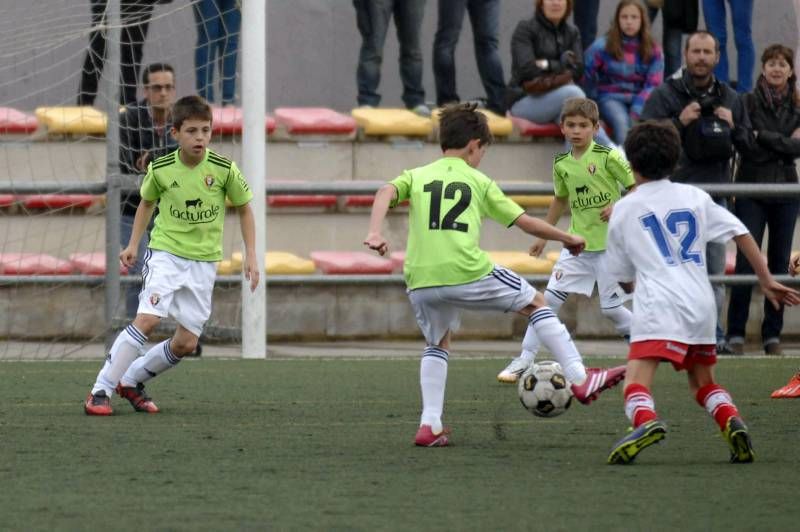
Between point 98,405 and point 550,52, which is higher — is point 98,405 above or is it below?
below

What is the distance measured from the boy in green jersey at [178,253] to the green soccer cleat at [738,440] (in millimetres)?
2675

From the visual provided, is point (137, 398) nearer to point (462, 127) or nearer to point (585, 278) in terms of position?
point (462, 127)

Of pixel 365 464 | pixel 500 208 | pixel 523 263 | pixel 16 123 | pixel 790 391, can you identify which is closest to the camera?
pixel 365 464

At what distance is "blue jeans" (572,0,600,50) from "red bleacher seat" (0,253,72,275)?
4868mm

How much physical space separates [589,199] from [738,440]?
11.5 ft

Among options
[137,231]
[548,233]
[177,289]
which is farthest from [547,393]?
[137,231]

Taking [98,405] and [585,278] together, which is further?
[585,278]

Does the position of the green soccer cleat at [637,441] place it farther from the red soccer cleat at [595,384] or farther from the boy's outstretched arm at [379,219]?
the boy's outstretched arm at [379,219]

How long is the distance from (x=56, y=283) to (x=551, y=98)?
4201 mm

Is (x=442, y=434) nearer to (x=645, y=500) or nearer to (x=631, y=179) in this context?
(x=645, y=500)

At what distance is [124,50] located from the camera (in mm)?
11344

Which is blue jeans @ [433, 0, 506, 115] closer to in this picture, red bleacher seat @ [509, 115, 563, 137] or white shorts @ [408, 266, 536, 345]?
red bleacher seat @ [509, 115, 563, 137]

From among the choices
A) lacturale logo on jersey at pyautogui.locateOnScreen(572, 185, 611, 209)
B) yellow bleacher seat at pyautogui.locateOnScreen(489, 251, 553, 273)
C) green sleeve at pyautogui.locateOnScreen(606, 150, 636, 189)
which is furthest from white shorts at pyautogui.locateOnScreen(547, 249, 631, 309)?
yellow bleacher seat at pyautogui.locateOnScreen(489, 251, 553, 273)

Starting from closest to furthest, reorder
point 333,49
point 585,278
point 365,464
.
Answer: point 365,464 → point 585,278 → point 333,49
